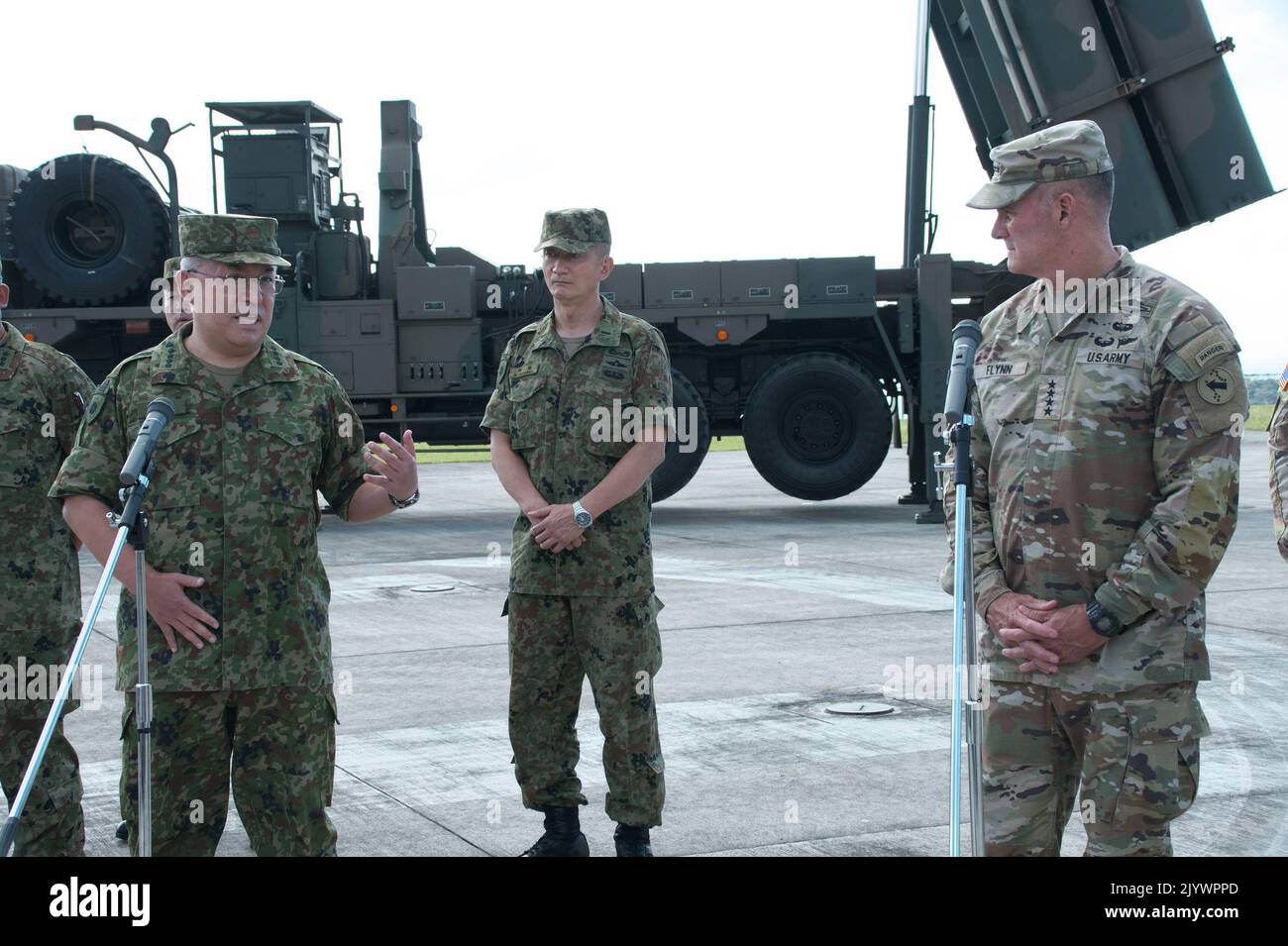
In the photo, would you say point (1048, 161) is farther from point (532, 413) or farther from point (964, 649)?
point (532, 413)

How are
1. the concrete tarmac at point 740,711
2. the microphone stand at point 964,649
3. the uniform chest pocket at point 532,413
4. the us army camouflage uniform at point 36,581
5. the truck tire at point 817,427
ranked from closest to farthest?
1. the microphone stand at point 964,649
2. the us army camouflage uniform at point 36,581
3. the uniform chest pocket at point 532,413
4. the concrete tarmac at point 740,711
5. the truck tire at point 817,427

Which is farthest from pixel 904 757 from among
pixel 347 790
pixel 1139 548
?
pixel 1139 548

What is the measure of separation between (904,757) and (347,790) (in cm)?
197

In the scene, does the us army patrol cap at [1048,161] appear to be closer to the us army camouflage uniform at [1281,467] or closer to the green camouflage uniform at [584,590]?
the us army camouflage uniform at [1281,467]

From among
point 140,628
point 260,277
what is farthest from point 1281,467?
point 140,628

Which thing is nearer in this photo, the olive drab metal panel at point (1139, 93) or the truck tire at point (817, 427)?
the olive drab metal panel at point (1139, 93)

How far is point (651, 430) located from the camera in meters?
4.23

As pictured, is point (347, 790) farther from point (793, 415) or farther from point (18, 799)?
point (793, 415)

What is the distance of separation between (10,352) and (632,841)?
7.39ft

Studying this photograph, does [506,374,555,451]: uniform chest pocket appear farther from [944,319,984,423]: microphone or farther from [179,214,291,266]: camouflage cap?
[944,319,984,423]: microphone

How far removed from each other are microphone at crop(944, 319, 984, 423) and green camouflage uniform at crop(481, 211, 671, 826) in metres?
1.41

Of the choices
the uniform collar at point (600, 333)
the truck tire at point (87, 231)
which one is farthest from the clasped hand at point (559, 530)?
the truck tire at point (87, 231)

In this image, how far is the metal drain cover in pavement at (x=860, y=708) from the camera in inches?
236

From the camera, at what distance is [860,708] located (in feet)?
19.9
